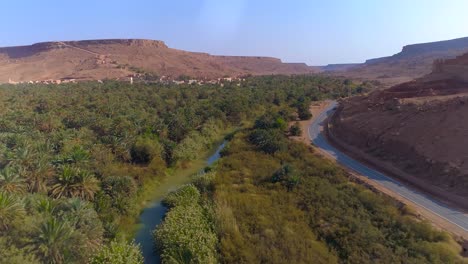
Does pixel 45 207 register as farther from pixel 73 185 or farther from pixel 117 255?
pixel 117 255

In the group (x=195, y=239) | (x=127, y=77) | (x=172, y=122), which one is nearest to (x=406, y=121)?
(x=172, y=122)

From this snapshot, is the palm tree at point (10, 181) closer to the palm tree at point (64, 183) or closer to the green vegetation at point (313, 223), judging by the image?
the palm tree at point (64, 183)

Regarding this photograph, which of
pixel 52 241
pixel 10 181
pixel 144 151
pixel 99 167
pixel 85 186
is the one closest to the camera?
pixel 52 241

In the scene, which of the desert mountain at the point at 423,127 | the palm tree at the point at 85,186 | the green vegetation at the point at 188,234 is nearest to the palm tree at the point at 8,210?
the palm tree at the point at 85,186

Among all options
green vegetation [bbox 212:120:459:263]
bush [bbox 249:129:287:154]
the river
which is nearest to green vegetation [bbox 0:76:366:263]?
bush [bbox 249:129:287:154]

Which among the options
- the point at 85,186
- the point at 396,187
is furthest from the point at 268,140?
the point at 85,186
